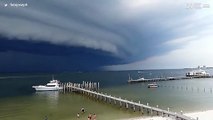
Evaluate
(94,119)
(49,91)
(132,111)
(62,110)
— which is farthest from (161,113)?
(49,91)

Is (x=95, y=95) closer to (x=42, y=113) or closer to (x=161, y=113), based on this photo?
(x=42, y=113)

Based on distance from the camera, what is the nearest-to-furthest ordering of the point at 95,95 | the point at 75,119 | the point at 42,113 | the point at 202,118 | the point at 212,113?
the point at 202,118 < the point at 212,113 < the point at 75,119 < the point at 42,113 < the point at 95,95

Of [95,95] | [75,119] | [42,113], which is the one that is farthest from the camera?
[95,95]

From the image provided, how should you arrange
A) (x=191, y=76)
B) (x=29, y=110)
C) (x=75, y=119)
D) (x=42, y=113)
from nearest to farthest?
1. (x=75, y=119)
2. (x=42, y=113)
3. (x=29, y=110)
4. (x=191, y=76)

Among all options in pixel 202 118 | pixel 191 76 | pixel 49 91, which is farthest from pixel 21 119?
pixel 191 76

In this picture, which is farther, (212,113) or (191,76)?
(191,76)

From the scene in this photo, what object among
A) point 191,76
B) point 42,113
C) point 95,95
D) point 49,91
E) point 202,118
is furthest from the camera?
point 191,76

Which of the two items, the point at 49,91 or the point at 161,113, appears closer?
the point at 161,113

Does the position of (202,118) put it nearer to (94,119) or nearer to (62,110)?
(94,119)
